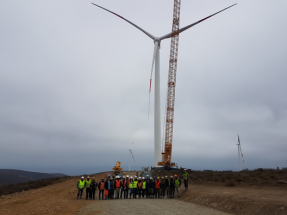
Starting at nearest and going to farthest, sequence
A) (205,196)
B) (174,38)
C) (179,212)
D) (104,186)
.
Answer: (179,212)
(205,196)
(104,186)
(174,38)

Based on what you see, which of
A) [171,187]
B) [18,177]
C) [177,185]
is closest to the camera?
[177,185]

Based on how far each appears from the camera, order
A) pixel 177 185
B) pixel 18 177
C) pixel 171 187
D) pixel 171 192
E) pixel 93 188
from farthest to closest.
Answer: pixel 18 177
pixel 171 192
pixel 171 187
pixel 177 185
pixel 93 188

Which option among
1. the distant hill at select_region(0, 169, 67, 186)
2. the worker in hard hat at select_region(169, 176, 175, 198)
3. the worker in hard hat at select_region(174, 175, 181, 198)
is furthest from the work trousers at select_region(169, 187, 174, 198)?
the distant hill at select_region(0, 169, 67, 186)

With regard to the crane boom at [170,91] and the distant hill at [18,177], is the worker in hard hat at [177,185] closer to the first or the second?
the crane boom at [170,91]

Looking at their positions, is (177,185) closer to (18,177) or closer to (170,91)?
(170,91)

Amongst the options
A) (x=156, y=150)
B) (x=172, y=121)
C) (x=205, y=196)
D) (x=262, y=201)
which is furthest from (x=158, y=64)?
(x=262, y=201)

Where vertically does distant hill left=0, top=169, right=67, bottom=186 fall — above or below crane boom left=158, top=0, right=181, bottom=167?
below

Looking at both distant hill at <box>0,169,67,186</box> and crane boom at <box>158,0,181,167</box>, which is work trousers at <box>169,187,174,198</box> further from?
distant hill at <box>0,169,67,186</box>

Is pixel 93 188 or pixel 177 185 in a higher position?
pixel 177 185

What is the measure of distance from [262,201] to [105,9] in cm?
4737

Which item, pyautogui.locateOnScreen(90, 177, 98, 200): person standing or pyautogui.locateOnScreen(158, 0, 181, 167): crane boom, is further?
pyautogui.locateOnScreen(158, 0, 181, 167): crane boom

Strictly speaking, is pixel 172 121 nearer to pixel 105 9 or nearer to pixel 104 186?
pixel 105 9

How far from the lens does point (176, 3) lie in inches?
2489

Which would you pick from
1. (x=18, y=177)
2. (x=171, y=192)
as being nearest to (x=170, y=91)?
(x=171, y=192)
